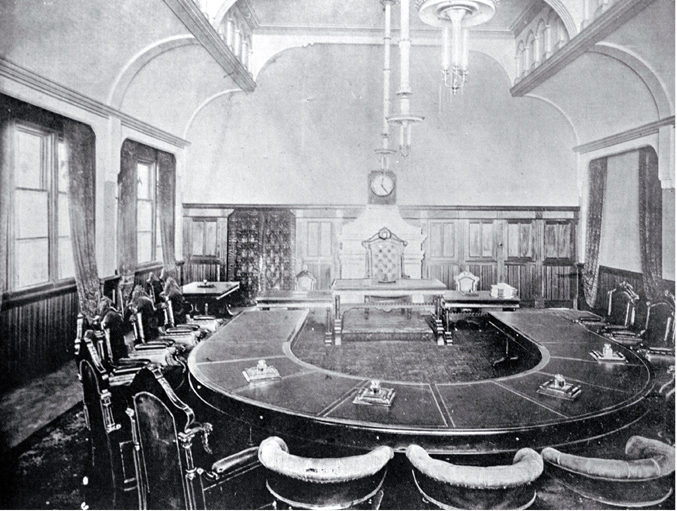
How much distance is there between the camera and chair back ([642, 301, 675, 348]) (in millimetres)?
4309

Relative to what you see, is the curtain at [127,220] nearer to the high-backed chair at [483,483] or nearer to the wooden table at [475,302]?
the wooden table at [475,302]

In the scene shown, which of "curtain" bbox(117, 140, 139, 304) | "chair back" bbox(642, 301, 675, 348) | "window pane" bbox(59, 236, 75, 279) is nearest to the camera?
"chair back" bbox(642, 301, 675, 348)

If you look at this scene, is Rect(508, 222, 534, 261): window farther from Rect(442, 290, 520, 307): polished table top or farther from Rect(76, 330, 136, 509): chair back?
Rect(76, 330, 136, 509): chair back

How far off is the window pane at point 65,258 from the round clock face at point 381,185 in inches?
218

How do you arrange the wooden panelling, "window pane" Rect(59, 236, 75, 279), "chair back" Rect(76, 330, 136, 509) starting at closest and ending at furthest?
"chair back" Rect(76, 330, 136, 509) → the wooden panelling → "window pane" Rect(59, 236, 75, 279)

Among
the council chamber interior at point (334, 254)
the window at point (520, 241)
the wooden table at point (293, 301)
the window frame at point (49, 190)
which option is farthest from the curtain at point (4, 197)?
the window at point (520, 241)

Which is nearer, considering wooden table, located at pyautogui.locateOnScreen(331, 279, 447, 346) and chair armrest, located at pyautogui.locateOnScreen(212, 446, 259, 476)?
chair armrest, located at pyautogui.locateOnScreen(212, 446, 259, 476)

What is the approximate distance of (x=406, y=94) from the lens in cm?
431

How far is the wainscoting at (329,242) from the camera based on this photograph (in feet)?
31.1

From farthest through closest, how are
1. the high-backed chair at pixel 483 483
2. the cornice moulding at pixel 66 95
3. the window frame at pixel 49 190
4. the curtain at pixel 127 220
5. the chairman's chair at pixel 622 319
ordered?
the curtain at pixel 127 220 < the window frame at pixel 49 190 < the chairman's chair at pixel 622 319 < the cornice moulding at pixel 66 95 < the high-backed chair at pixel 483 483

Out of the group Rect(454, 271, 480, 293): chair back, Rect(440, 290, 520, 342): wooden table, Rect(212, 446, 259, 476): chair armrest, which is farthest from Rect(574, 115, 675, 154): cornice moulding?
Rect(212, 446, 259, 476): chair armrest

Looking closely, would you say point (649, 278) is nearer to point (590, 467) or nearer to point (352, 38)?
point (590, 467)

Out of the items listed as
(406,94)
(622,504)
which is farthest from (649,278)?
(622,504)

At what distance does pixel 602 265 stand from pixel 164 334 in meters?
6.95
